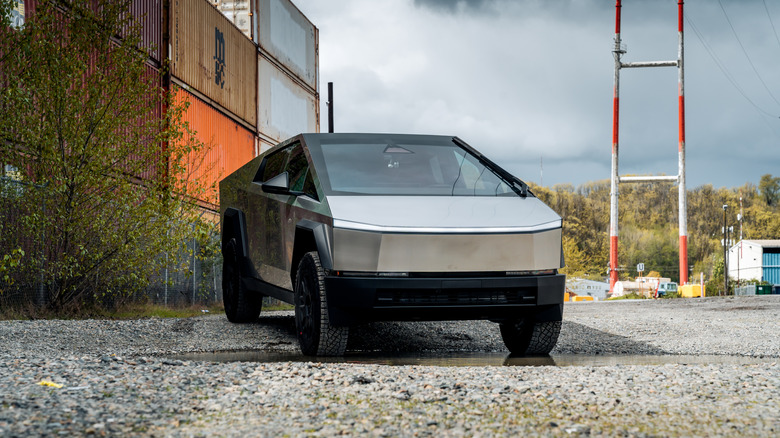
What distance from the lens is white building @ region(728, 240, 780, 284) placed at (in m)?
65.0

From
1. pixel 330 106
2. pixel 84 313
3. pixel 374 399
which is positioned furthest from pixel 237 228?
pixel 330 106

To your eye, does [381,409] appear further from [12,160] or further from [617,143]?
[617,143]

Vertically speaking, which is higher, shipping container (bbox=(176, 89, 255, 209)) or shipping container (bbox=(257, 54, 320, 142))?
shipping container (bbox=(257, 54, 320, 142))

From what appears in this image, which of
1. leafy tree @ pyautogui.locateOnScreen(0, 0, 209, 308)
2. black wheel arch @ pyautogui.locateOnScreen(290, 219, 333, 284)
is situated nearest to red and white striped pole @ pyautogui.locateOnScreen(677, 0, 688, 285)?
leafy tree @ pyautogui.locateOnScreen(0, 0, 209, 308)

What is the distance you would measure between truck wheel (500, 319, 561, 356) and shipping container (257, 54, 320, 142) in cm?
2081

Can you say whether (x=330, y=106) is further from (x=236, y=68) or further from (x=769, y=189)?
(x=769, y=189)

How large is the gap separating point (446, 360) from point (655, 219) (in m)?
109

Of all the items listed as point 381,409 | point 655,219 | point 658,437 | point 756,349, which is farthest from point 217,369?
point 655,219

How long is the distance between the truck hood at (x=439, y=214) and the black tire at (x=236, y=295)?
3080mm

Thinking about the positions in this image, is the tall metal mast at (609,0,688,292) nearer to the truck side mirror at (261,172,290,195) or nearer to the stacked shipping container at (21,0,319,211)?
the stacked shipping container at (21,0,319,211)

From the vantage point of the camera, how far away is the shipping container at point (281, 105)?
87.7ft

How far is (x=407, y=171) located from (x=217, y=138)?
17.2m

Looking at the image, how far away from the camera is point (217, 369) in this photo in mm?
4445

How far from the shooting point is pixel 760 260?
66.4 meters
